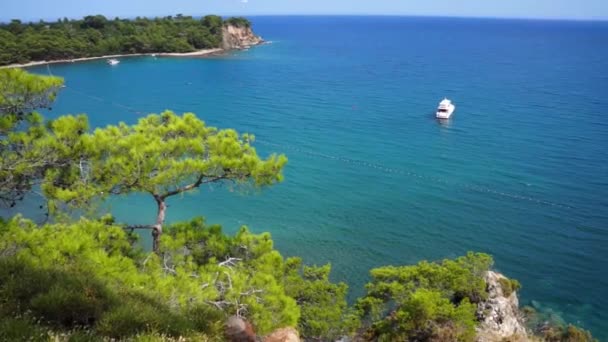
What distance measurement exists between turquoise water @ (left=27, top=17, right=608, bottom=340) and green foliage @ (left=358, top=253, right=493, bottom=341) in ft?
16.6

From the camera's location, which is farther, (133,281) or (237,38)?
(237,38)

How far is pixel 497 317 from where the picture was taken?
16.7 metres

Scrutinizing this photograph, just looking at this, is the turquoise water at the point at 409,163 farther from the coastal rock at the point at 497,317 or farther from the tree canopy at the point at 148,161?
the tree canopy at the point at 148,161

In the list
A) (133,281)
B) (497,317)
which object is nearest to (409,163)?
(497,317)

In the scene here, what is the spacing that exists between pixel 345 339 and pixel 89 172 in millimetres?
10181

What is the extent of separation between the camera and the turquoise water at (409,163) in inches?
972

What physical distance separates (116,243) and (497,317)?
13.6 m

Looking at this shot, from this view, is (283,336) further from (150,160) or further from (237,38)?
(237,38)

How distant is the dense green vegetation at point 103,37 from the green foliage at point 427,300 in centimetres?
7928

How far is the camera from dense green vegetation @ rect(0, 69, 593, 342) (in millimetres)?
6801

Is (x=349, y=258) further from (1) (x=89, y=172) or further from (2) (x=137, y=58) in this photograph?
(2) (x=137, y=58)

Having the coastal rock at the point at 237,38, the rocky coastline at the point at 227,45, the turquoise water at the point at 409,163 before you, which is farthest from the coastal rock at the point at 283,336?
the coastal rock at the point at 237,38

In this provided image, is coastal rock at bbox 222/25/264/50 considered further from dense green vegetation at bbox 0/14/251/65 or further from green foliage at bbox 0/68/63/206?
green foliage at bbox 0/68/63/206

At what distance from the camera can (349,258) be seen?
2388cm
